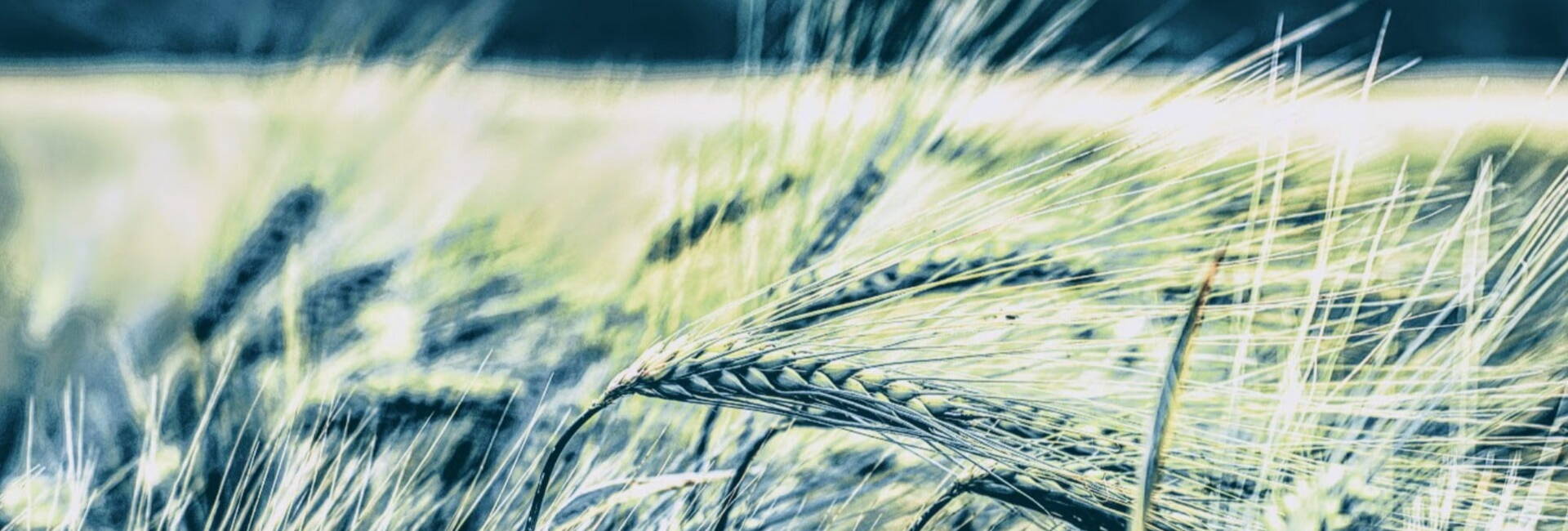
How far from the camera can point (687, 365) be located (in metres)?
0.34

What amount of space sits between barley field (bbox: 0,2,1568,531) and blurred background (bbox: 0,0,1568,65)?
1 centimetres

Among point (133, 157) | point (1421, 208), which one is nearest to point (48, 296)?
point (133, 157)

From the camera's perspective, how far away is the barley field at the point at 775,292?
372 millimetres

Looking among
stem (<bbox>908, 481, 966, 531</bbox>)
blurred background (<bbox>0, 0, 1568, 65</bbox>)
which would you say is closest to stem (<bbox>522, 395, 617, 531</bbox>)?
stem (<bbox>908, 481, 966, 531</bbox>)

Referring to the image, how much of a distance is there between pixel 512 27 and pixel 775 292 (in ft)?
0.75

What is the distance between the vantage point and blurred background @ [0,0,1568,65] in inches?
19.9

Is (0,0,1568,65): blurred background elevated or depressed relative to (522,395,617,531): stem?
elevated

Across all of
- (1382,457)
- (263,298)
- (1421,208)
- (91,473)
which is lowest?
(91,473)

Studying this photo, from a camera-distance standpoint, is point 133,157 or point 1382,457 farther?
point 133,157

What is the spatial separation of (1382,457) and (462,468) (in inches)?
17.1

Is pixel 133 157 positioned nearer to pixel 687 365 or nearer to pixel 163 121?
pixel 163 121

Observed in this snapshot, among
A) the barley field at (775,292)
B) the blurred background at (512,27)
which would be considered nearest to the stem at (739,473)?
the barley field at (775,292)

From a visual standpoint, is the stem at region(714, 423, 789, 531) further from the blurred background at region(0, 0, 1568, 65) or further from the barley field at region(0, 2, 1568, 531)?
the blurred background at region(0, 0, 1568, 65)

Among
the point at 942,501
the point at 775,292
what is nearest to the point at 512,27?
the point at 775,292
